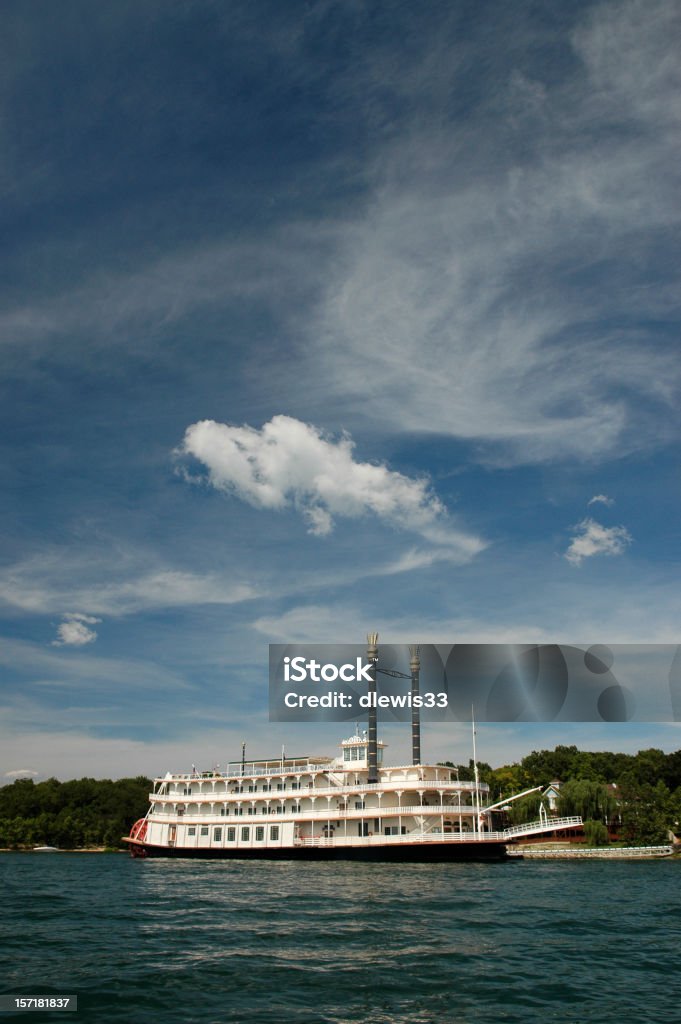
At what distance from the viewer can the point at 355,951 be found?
2164 centimetres

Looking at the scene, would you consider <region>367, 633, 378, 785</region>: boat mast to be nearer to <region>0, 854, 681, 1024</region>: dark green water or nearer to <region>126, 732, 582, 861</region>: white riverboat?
<region>126, 732, 582, 861</region>: white riverboat

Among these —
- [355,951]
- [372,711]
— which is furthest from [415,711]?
[355,951]

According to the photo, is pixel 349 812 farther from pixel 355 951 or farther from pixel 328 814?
pixel 355 951

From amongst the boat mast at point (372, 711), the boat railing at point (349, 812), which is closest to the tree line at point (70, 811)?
the boat railing at point (349, 812)

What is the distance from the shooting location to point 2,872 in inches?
2341

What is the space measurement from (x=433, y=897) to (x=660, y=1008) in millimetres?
19255

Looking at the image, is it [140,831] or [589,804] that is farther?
[589,804]

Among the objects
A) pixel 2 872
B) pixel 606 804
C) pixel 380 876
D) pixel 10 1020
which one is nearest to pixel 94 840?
pixel 2 872

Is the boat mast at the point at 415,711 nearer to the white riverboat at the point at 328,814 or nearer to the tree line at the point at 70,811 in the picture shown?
the white riverboat at the point at 328,814

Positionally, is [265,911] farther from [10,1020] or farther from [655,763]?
[655,763]

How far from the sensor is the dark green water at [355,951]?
1606 cm

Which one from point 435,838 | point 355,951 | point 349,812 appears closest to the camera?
point 355,951

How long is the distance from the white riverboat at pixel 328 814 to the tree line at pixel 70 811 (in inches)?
1560

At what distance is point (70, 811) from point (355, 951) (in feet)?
351
